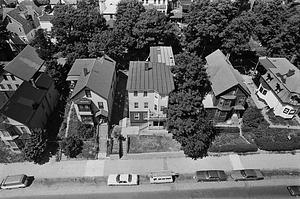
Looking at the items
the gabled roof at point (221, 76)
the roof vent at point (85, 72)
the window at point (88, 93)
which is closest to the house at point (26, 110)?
the roof vent at point (85, 72)

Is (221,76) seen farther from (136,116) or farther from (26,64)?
(26,64)

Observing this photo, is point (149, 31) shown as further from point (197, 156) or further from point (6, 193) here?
point (6, 193)

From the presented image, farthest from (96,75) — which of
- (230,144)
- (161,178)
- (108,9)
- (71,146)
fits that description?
(108,9)

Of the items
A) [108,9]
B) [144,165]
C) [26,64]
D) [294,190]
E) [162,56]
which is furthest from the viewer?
[108,9]

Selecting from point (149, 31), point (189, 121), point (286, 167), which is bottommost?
point (286, 167)

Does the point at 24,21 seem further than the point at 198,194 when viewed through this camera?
Yes

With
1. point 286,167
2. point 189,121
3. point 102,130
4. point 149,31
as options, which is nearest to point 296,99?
point 286,167

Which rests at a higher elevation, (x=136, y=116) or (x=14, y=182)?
(x=136, y=116)
